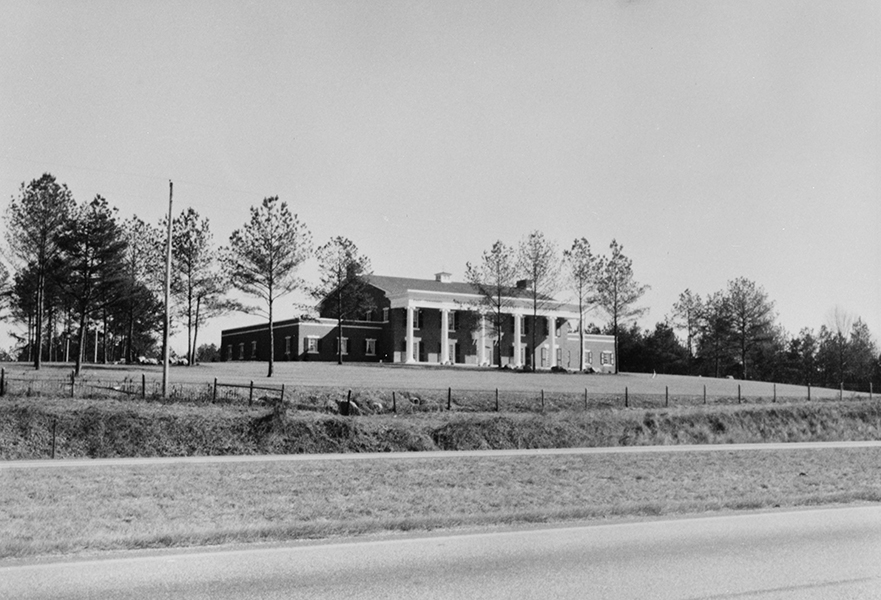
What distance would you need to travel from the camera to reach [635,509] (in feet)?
38.8

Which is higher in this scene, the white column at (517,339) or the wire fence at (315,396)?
the white column at (517,339)

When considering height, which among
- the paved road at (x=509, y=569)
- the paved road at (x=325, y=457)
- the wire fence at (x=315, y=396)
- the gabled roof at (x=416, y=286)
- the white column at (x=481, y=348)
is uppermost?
the gabled roof at (x=416, y=286)

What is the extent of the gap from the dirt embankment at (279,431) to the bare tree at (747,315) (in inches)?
→ 2300

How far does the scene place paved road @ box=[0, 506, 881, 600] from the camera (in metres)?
6.87

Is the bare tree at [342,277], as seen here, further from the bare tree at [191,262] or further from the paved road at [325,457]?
the paved road at [325,457]

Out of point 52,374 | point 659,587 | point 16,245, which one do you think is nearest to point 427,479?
point 659,587

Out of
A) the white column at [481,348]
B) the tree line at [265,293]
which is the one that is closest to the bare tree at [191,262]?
the tree line at [265,293]

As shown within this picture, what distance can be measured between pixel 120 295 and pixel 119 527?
37.8 meters

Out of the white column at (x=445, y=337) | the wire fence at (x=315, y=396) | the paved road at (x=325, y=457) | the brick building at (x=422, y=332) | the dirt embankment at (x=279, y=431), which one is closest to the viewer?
the paved road at (x=325, y=457)

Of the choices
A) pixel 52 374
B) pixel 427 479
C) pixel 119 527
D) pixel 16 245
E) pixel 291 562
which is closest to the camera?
pixel 291 562

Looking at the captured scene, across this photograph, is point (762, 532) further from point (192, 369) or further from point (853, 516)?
point (192, 369)

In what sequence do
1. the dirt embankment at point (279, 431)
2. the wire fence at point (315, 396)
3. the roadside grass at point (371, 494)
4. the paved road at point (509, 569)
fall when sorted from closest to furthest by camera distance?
1. the paved road at point (509, 569)
2. the roadside grass at point (371, 494)
3. the dirt embankment at point (279, 431)
4. the wire fence at point (315, 396)

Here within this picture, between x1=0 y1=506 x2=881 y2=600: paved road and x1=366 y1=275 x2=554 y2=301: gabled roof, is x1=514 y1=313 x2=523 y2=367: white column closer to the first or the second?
x1=366 y1=275 x2=554 y2=301: gabled roof

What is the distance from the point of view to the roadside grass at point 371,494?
1010 centimetres
